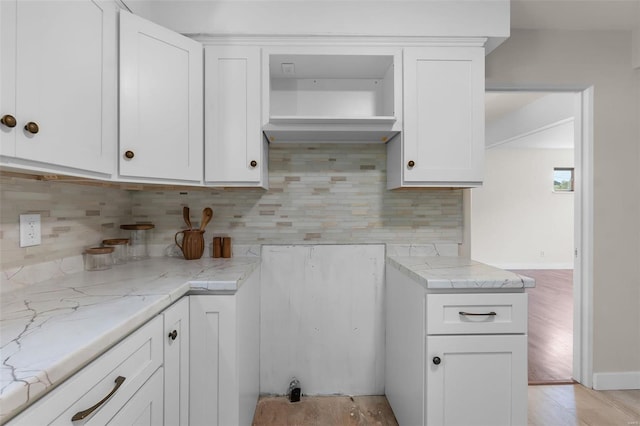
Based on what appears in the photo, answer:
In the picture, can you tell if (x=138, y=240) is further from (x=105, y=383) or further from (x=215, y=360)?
(x=105, y=383)

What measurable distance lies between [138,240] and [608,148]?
3131 millimetres

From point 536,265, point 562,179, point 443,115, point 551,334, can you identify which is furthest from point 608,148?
point 562,179

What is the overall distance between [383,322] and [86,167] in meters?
1.80

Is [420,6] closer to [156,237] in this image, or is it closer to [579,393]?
[156,237]

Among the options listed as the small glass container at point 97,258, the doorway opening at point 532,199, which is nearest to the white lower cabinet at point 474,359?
the small glass container at point 97,258

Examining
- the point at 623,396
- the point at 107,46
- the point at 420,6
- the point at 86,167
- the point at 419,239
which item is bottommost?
the point at 623,396

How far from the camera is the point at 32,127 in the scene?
927 mm

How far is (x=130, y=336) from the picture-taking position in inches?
36.9

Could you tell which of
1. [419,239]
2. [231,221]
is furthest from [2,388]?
[419,239]

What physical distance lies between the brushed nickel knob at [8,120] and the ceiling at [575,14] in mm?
2390

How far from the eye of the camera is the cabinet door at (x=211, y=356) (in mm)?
1364

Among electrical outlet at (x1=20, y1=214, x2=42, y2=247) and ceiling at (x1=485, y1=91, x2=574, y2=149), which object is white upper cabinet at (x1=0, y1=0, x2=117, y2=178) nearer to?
electrical outlet at (x1=20, y1=214, x2=42, y2=247)

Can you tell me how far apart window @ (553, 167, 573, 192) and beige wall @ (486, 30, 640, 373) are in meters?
5.57

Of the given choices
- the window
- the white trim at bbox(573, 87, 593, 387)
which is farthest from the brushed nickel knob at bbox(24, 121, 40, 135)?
the window
